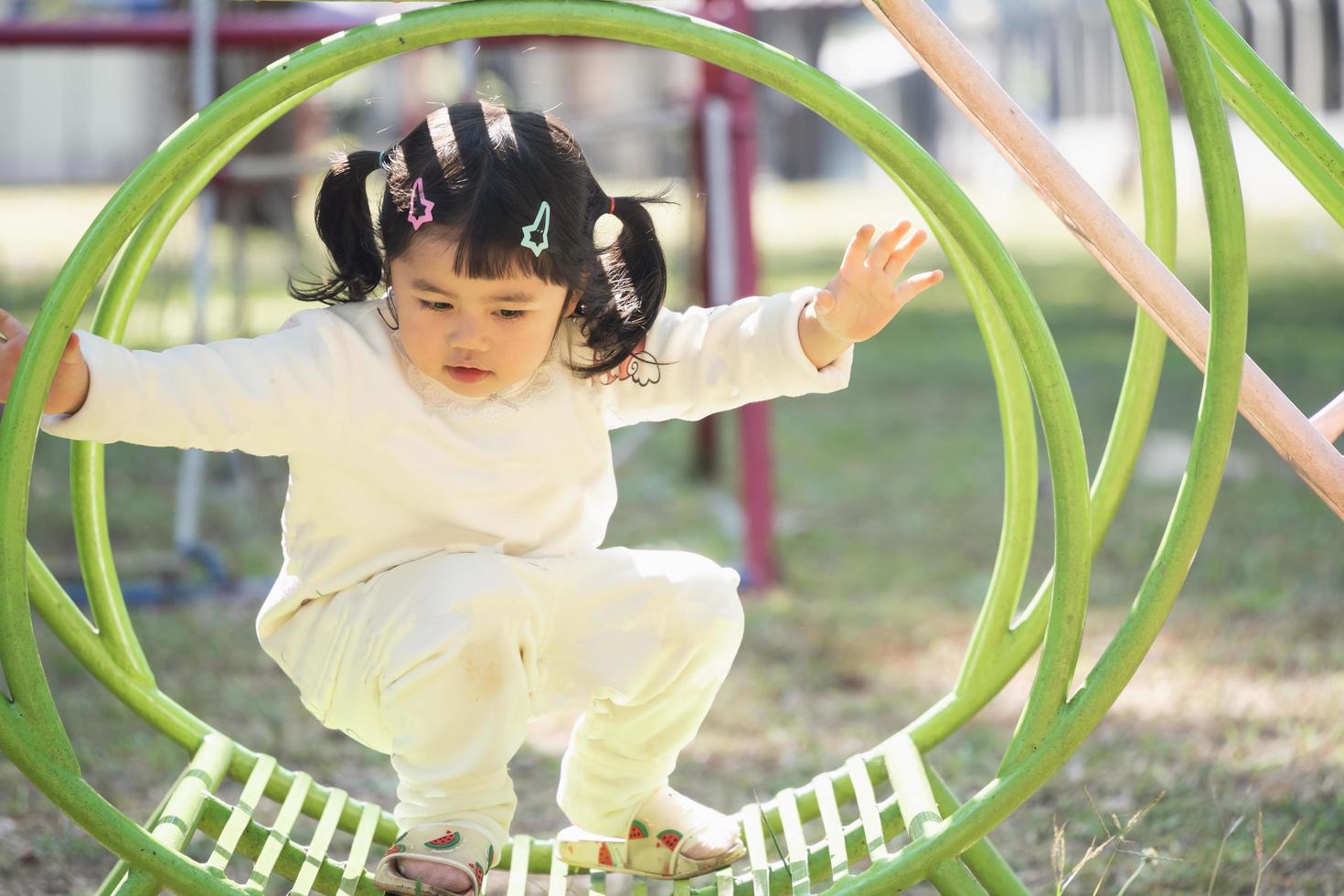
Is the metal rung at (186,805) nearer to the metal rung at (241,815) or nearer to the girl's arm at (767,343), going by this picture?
the metal rung at (241,815)

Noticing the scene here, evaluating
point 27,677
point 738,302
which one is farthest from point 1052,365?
point 27,677

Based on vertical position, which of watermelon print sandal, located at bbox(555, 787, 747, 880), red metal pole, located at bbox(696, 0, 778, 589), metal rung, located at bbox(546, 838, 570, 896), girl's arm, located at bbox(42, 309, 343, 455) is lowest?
metal rung, located at bbox(546, 838, 570, 896)

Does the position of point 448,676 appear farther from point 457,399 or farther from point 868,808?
point 868,808

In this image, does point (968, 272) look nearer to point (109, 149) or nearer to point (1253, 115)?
point (1253, 115)

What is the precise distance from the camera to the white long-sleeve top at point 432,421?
1.74m

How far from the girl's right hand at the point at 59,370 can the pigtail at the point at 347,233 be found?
1.24ft

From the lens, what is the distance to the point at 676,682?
6.21ft

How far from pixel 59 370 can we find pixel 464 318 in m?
0.44

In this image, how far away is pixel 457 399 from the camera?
1849 millimetres

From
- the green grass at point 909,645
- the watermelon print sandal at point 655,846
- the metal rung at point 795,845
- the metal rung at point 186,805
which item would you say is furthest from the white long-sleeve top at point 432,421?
the green grass at point 909,645

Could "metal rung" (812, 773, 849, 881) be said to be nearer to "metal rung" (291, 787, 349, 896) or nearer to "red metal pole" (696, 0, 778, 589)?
"metal rung" (291, 787, 349, 896)

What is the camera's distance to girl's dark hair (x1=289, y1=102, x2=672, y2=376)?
1.71 m

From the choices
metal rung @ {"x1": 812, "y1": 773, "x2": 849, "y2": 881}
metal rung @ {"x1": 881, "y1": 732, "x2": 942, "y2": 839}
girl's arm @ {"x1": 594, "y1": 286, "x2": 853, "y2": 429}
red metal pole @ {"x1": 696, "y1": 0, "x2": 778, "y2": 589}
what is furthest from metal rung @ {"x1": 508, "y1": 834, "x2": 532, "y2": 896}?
red metal pole @ {"x1": 696, "y1": 0, "x2": 778, "y2": 589}

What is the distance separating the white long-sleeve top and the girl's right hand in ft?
0.25
